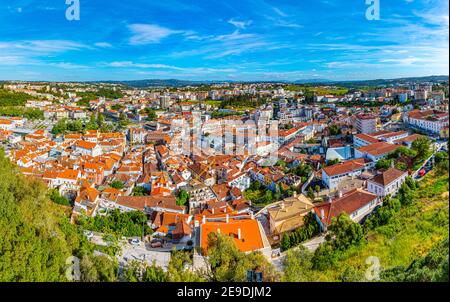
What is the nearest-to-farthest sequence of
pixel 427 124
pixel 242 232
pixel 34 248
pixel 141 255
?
pixel 34 248
pixel 242 232
pixel 141 255
pixel 427 124

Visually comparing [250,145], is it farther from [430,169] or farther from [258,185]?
[430,169]

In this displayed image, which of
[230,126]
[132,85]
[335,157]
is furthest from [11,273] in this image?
[132,85]

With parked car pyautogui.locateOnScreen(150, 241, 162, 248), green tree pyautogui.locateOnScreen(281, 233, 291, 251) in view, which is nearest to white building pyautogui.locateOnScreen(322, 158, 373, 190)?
green tree pyautogui.locateOnScreen(281, 233, 291, 251)

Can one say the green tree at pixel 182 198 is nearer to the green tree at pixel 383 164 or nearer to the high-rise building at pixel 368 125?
the green tree at pixel 383 164

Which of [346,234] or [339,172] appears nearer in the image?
[346,234]

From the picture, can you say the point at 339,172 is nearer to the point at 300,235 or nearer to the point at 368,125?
the point at 300,235

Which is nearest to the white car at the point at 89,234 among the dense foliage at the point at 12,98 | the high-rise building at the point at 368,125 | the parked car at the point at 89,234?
the parked car at the point at 89,234

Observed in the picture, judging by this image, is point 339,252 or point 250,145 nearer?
point 339,252

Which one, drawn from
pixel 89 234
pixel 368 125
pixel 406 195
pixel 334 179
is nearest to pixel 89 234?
pixel 89 234
